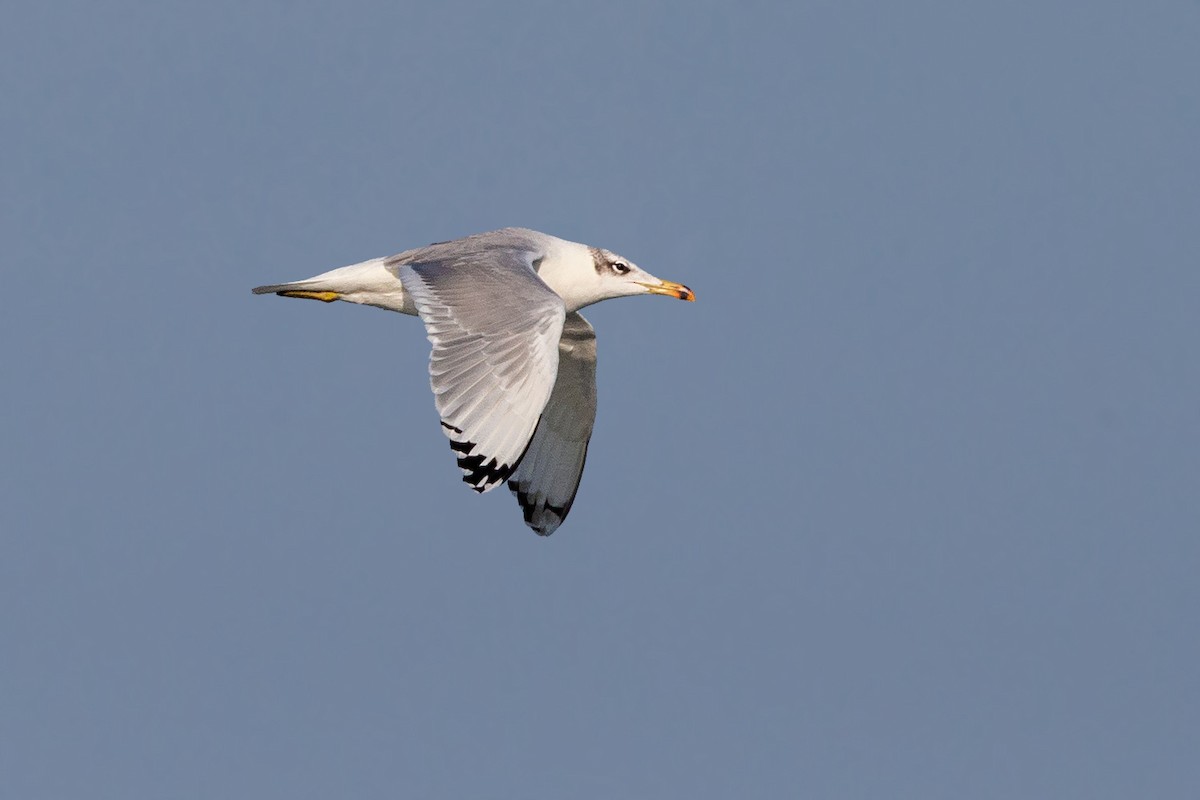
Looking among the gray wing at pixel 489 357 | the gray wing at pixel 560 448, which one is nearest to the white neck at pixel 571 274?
the gray wing at pixel 560 448

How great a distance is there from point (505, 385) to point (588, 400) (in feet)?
10.8

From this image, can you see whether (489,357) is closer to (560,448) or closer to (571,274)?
(571,274)

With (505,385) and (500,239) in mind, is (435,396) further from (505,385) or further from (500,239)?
(500,239)

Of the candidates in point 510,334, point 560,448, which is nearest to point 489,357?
point 510,334


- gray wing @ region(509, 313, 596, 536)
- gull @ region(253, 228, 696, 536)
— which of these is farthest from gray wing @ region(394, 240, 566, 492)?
gray wing @ region(509, 313, 596, 536)

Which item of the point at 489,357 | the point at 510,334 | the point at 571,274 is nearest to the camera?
the point at 489,357

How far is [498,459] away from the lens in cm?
954

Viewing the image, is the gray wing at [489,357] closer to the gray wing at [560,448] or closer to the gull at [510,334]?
the gull at [510,334]

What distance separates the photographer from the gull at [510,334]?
31.7 feet

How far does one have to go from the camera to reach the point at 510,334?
33.0 feet

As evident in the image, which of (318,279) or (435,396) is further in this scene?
(318,279)

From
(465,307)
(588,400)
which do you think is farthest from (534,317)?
(588,400)

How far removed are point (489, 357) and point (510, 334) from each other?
0.20 meters

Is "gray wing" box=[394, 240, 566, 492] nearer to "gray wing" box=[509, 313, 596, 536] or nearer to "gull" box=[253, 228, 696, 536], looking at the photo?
"gull" box=[253, 228, 696, 536]
